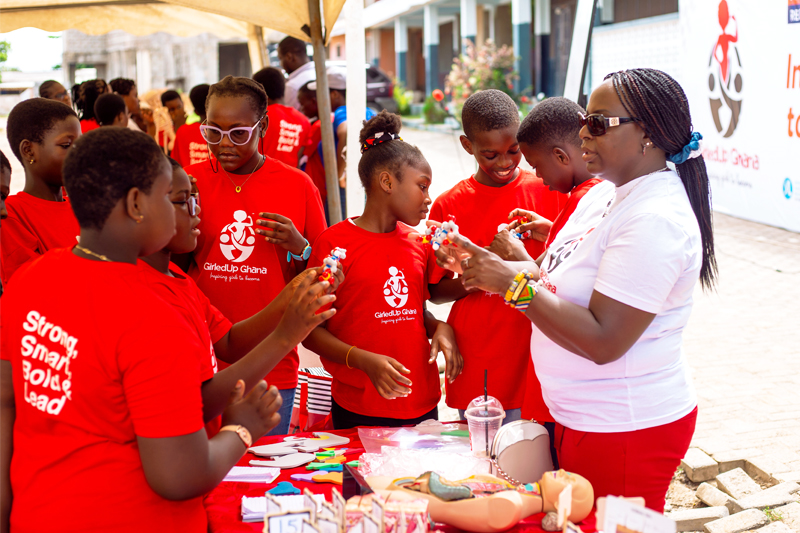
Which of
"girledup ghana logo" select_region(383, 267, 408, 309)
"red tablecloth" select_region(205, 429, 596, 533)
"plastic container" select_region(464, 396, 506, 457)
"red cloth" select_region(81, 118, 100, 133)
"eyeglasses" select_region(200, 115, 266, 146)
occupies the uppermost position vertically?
"red cloth" select_region(81, 118, 100, 133)

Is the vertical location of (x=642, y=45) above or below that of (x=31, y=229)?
above

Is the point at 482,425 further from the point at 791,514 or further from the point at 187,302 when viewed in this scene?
the point at 791,514

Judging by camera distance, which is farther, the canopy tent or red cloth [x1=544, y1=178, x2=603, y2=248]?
the canopy tent

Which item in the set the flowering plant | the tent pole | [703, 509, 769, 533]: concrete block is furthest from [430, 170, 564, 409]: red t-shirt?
the flowering plant

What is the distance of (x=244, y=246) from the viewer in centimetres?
294

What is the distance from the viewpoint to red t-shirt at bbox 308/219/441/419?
8.79ft

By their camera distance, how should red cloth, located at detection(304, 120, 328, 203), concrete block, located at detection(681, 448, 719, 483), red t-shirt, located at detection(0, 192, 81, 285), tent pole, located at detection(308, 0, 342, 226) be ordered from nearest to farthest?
red t-shirt, located at detection(0, 192, 81, 285) < concrete block, located at detection(681, 448, 719, 483) < tent pole, located at detection(308, 0, 342, 226) < red cloth, located at detection(304, 120, 328, 203)

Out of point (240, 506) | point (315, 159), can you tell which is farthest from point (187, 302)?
point (315, 159)

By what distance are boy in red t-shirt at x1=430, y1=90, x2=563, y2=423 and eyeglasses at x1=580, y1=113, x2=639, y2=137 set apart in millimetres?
773

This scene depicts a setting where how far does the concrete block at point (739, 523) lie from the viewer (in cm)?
331

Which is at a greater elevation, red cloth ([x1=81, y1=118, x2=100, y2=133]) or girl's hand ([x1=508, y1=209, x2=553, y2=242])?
red cloth ([x1=81, y1=118, x2=100, y2=133])

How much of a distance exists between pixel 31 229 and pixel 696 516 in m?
3.30

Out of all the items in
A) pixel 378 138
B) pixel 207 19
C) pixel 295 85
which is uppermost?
pixel 207 19

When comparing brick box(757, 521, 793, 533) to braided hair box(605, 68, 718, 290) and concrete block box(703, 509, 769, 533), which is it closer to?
concrete block box(703, 509, 769, 533)
